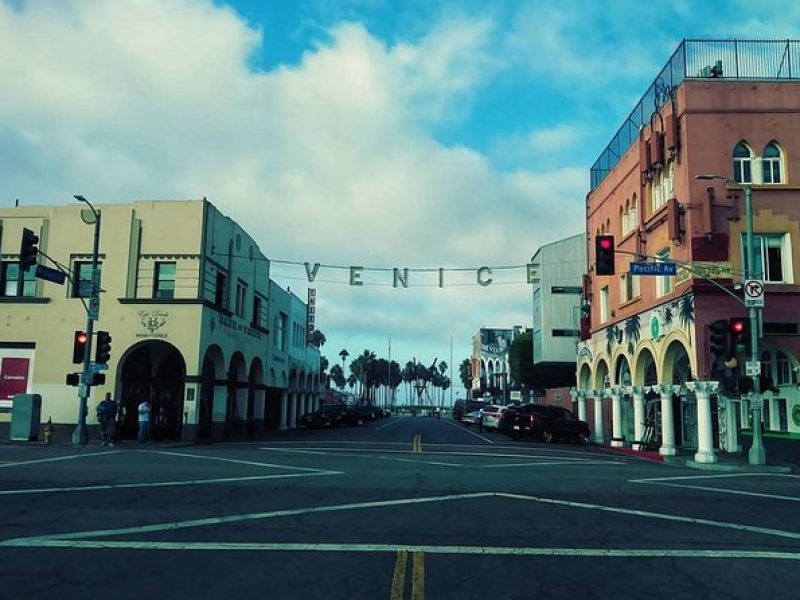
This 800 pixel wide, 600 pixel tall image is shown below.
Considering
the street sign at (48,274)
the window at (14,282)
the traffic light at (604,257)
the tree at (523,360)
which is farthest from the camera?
the tree at (523,360)

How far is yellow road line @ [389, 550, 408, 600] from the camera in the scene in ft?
22.1

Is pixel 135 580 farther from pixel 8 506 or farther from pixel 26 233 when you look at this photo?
pixel 26 233

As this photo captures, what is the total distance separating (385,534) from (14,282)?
28787mm

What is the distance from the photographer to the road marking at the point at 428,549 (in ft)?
28.2

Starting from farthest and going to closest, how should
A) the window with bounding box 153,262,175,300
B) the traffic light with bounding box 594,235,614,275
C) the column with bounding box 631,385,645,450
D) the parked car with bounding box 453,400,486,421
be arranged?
the parked car with bounding box 453,400,486,421
the window with bounding box 153,262,175,300
the column with bounding box 631,385,645,450
the traffic light with bounding box 594,235,614,275

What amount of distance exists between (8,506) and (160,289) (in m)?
21.7

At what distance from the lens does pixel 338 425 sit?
53.7 metres

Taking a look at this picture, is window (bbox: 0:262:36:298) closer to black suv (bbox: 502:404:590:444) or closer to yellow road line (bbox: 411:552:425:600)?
black suv (bbox: 502:404:590:444)

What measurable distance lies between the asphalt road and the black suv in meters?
18.8

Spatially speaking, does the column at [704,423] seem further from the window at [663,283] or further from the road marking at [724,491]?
the road marking at [724,491]

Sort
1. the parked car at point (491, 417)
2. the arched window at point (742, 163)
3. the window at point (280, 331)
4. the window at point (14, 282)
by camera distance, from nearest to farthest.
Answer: the arched window at point (742, 163)
the window at point (14, 282)
the parked car at point (491, 417)
the window at point (280, 331)

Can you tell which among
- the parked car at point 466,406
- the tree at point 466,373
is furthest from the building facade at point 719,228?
the tree at point 466,373

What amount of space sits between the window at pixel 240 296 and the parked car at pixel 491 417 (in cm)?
1652

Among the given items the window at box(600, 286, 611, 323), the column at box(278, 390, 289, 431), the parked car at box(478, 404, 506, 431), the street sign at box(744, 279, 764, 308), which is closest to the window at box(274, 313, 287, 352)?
the column at box(278, 390, 289, 431)
